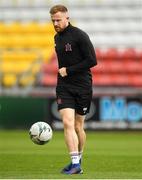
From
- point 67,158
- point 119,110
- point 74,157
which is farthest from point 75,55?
point 119,110

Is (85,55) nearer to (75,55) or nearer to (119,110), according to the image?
(75,55)

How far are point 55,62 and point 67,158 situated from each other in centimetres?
1255

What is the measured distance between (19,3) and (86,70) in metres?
17.3

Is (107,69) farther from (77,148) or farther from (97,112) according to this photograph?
(77,148)

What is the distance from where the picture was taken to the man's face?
9367 millimetres

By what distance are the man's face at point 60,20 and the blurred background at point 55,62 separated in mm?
11281

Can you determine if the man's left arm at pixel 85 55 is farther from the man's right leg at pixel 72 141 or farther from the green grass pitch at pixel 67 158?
the green grass pitch at pixel 67 158

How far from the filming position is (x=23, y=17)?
26.5 m

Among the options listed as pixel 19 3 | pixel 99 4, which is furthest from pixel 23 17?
pixel 99 4

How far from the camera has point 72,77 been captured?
31.9 ft

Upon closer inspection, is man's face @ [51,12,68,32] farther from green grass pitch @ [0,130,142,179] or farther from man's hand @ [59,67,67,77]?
green grass pitch @ [0,130,142,179]

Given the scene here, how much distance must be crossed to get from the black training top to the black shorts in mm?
70

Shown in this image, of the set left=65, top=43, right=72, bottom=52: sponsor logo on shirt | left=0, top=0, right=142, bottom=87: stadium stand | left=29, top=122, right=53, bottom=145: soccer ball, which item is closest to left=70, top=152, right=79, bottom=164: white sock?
left=29, top=122, right=53, bottom=145: soccer ball

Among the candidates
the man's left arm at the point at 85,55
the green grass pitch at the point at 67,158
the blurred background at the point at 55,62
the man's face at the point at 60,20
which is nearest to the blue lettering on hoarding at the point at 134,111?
the blurred background at the point at 55,62
